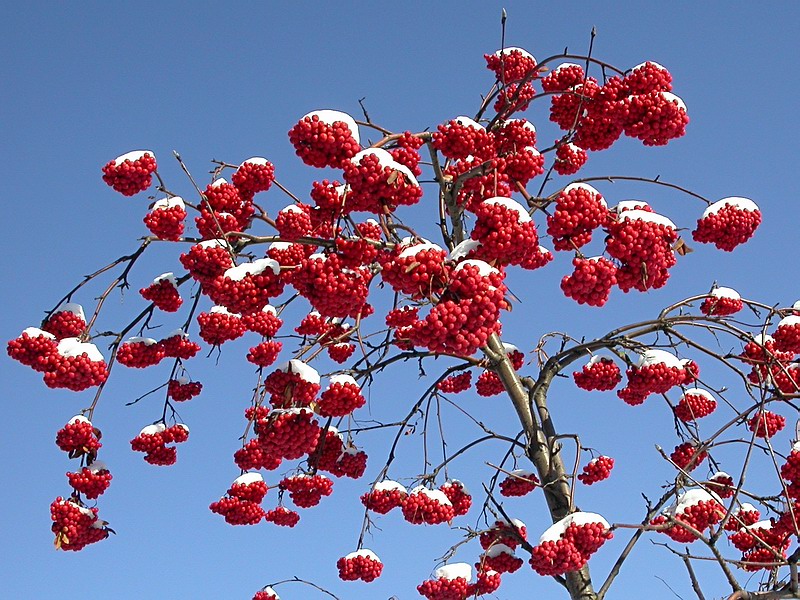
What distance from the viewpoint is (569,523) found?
5.24 meters

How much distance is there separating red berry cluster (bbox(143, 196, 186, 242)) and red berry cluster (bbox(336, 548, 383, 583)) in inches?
114

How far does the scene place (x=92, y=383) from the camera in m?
6.05

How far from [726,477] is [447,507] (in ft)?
7.27

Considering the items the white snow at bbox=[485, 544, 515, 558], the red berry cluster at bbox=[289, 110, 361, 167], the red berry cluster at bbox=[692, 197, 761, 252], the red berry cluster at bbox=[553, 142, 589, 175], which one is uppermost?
the red berry cluster at bbox=[553, 142, 589, 175]

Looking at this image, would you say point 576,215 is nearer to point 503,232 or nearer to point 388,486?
point 503,232

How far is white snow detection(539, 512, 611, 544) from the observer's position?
518cm

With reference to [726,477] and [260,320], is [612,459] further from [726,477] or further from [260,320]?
[260,320]

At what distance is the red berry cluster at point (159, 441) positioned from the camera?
6953 millimetres

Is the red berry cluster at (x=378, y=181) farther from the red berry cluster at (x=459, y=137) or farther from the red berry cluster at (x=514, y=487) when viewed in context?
the red berry cluster at (x=514, y=487)

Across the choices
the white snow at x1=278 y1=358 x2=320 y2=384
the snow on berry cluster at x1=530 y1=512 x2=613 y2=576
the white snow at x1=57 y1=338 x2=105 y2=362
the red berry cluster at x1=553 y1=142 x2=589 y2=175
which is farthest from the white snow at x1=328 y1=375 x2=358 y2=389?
the red berry cluster at x1=553 y1=142 x2=589 y2=175

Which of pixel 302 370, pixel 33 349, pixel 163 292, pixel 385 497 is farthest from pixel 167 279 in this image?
pixel 385 497

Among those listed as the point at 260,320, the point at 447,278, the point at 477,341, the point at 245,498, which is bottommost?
the point at 477,341

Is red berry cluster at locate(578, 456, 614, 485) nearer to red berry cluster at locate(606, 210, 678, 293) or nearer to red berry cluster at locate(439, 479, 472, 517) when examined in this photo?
red berry cluster at locate(439, 479, 472, 517)

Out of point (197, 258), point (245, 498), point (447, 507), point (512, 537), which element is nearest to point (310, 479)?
point (245, 498)
